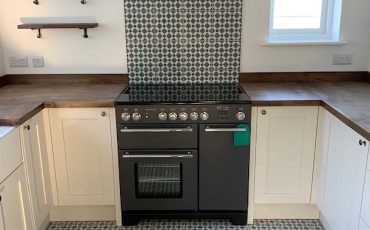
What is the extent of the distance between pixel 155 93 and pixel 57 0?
1.01 meters

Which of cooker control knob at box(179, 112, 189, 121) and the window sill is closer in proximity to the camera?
cooker control knob at box(179, 112, 189, 121)

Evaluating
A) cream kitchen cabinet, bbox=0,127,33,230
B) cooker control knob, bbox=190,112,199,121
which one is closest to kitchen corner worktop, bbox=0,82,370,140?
cream kitchen cabinet, bbox=0,127,33,230

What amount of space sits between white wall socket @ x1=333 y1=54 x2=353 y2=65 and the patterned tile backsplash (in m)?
0.73

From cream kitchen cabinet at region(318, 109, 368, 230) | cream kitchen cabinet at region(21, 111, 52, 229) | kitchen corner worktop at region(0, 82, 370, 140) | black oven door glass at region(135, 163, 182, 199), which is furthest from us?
black oven door glass at region(135, 163, 182, 199)

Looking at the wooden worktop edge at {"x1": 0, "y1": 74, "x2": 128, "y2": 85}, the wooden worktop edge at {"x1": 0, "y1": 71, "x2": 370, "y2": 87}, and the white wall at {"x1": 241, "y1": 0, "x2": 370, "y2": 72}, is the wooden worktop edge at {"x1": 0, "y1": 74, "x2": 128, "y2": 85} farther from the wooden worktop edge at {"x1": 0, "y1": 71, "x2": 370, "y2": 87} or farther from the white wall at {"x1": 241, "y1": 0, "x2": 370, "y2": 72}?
the white wall at {"x1": 241, "y1": 0, "x2": 370, "y2": 72}

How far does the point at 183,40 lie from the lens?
2.75 metres

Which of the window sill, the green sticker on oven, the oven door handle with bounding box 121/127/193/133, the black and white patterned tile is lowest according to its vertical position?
the black and white patterned tile

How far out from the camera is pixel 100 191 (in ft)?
8.14

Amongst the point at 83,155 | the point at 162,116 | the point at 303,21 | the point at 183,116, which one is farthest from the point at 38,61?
the point at 303,21

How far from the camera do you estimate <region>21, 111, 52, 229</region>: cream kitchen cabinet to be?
2.10 metres

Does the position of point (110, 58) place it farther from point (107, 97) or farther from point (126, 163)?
point (126, 163)

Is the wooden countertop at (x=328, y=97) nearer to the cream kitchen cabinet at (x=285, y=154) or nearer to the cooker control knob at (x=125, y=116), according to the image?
the cream kitchen cabinet at (x=285, y=154)

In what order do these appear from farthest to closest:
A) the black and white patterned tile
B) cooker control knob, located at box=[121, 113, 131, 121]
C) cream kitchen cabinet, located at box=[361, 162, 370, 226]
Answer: the black and white patterned tile
cooker control knob, located at box=[121, 113, 131, 121]
cream kitchen cabinet, located at box=[361, 162, 370, 226]

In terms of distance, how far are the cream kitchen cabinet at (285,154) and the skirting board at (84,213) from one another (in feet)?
3.36
